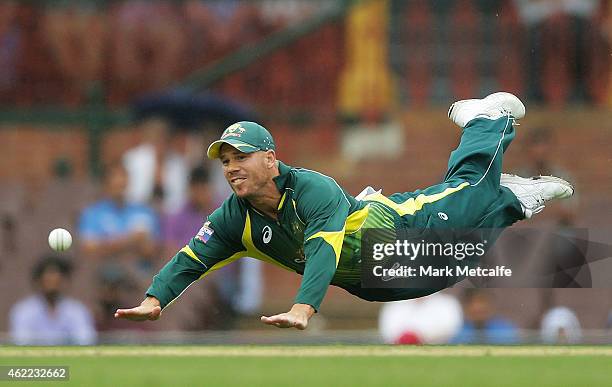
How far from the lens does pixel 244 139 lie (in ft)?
32.0

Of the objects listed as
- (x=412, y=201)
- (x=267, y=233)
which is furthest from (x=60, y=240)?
(x=412, y=201)

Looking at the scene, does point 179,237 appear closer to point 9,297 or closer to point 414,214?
point 9,297

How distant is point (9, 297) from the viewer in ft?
51.0

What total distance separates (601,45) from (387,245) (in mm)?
9154

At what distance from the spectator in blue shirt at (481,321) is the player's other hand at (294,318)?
5.07 metres

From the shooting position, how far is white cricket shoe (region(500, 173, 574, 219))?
11.6m

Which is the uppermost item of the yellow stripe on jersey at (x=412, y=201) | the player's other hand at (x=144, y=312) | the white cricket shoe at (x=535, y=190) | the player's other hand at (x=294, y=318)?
the white cricket shoe at (x=535, y=190)

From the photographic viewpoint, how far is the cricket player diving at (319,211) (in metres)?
9.70

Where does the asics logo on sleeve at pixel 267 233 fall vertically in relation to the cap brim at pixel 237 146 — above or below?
below

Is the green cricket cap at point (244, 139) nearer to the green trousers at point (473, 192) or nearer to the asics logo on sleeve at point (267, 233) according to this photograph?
the asics logo on sleeve at point (267, 233)
